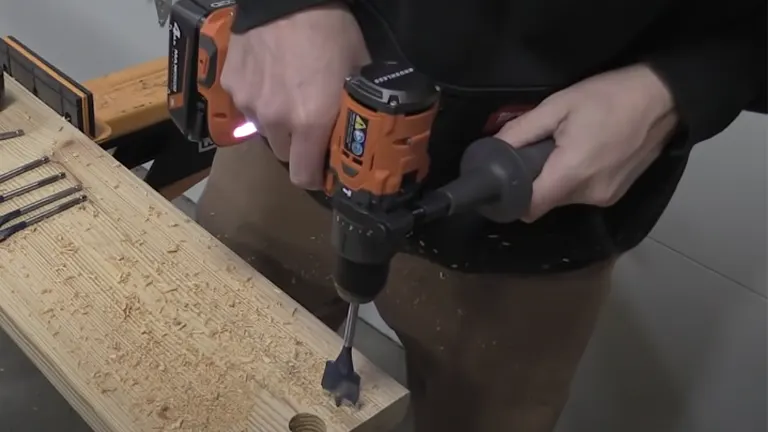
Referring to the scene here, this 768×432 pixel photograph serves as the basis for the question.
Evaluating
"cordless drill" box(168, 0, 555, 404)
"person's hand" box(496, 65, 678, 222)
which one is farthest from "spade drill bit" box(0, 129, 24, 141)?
"person's hand" box(496, 65, 678, 222)

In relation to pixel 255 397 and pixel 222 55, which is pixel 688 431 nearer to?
pixel 255 397

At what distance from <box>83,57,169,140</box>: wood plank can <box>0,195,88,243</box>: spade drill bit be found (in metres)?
0.24

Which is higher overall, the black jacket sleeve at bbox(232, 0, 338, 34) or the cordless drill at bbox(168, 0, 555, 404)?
the black jacket sleeve at bbox(232, 0, 338, 34)

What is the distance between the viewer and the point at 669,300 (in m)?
1.17

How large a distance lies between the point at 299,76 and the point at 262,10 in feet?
0.23

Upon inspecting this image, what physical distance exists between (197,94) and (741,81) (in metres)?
0.47

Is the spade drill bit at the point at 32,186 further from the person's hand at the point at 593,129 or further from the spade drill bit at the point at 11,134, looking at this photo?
the person's hand at the point at 593,129

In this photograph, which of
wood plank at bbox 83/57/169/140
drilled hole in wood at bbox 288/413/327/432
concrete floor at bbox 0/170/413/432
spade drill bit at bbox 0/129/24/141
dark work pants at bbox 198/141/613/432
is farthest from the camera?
concrete floor at bbox 0/170/413/432

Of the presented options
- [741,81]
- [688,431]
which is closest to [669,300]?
[688,431]

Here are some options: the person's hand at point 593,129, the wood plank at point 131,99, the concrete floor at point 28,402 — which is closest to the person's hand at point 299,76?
the person's hand at point 593,129

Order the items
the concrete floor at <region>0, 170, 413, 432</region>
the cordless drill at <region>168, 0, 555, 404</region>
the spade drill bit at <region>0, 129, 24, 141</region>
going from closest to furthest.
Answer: the cordless drill at <region>168, 0, 555, 404</region>, the spade drill bit at <region>0, 129, 24, 141</region>, the concrete floor at <region>0, 170, 413, 432</region>

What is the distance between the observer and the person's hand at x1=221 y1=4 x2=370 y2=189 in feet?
2.09

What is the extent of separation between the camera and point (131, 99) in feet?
3.89

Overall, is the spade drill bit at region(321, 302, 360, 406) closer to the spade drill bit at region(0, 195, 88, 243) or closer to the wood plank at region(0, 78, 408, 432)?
the wood plank at region(0, 78, 408, 432)
